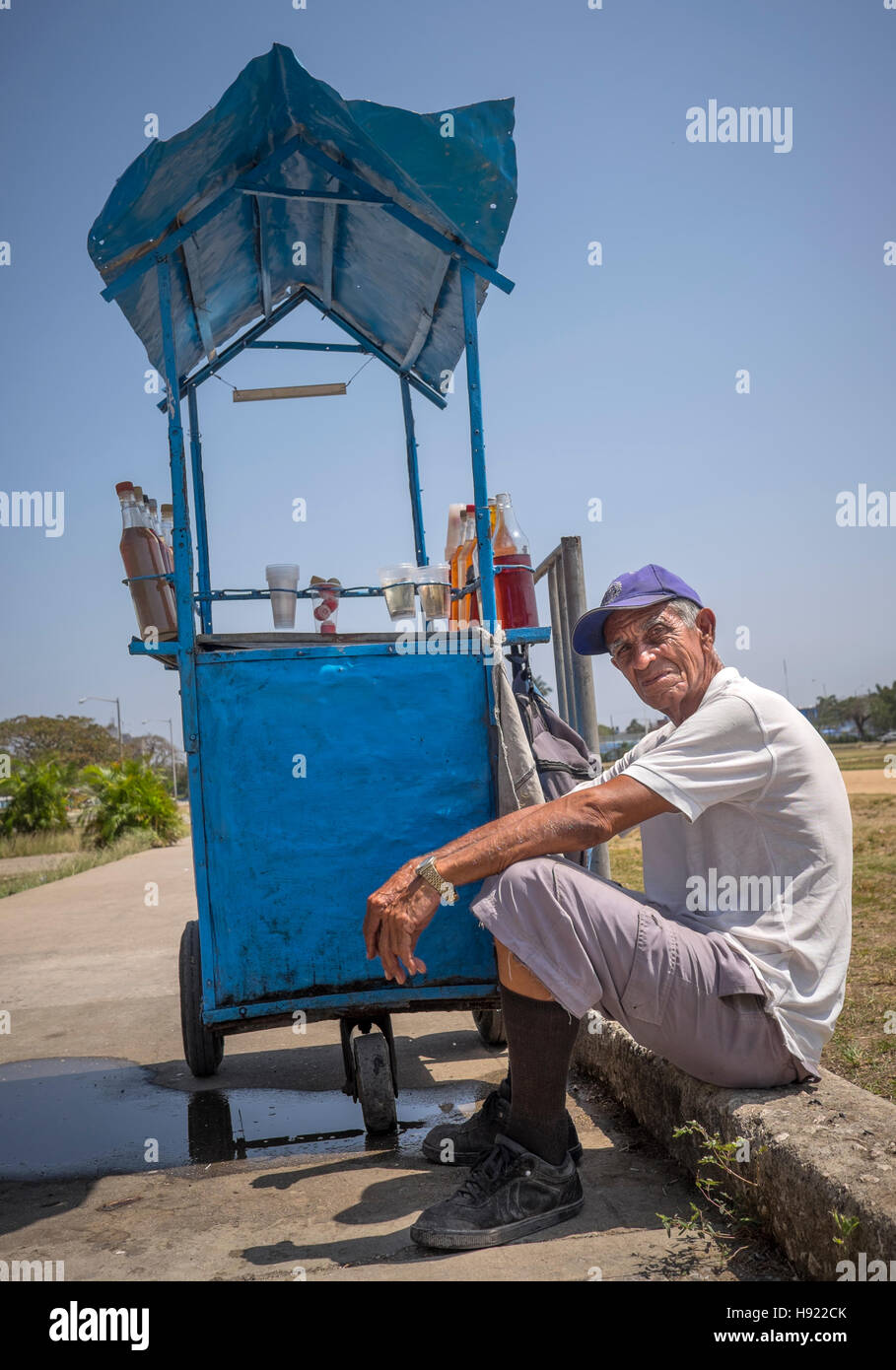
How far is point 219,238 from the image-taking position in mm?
3803

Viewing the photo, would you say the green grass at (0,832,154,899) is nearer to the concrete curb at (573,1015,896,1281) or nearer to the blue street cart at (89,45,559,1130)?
the blue street cart at (89,45,559,1130)

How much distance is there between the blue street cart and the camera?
3.09m

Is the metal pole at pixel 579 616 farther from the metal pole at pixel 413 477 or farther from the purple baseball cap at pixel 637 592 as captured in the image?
the purple baseball cap at pixel 637 592

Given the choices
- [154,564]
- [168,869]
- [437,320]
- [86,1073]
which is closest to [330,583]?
[154,564]

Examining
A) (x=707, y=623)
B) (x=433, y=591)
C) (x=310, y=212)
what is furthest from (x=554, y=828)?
(x=310, y=212)

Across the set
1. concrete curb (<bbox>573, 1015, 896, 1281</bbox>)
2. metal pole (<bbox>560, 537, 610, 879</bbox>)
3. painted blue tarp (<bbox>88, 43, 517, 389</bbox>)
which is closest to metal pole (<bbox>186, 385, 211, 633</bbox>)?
painted blue tarp (<bbox>88, 43, 517, 389</bbox>)

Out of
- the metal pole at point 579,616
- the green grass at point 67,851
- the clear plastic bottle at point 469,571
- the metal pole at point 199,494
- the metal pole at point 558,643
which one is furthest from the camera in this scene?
the green grass at point 67,851

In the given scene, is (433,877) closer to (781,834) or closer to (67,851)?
(781,834)

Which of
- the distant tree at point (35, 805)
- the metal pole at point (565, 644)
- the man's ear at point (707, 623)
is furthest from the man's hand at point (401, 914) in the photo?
the distant tree at point (35, 805)

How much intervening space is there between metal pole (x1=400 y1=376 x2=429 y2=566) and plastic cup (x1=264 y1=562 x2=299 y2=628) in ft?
3.62

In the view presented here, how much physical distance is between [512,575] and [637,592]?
856 millimetres

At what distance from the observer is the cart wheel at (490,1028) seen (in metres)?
4.24

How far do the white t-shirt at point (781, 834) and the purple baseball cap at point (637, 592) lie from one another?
0.34 meters

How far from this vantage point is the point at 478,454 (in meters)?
3.41
